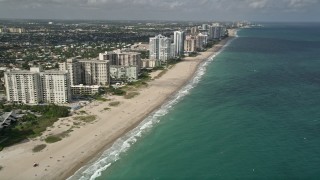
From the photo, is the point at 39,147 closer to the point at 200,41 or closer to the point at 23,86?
the point at 23,86

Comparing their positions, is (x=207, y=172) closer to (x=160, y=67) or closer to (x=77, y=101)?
(x=77, y=101)

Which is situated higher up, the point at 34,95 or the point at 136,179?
the point at 34,95

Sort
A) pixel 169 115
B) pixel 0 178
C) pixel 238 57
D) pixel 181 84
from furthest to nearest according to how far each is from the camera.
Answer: pixel 238 57, pixel 181 84, pixel 169 115, pixel 0 178

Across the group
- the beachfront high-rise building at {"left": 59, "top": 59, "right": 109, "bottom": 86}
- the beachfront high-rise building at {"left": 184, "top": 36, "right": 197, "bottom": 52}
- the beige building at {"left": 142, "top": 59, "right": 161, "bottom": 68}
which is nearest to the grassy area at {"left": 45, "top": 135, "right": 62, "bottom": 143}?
the beachfront high-rise building at {"left": 59, "top": 59, "right": 109, "bottom": 86}

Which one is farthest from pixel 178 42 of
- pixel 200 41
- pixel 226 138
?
pixel 226 138

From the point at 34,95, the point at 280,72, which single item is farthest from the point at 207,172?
the point at 280,72
